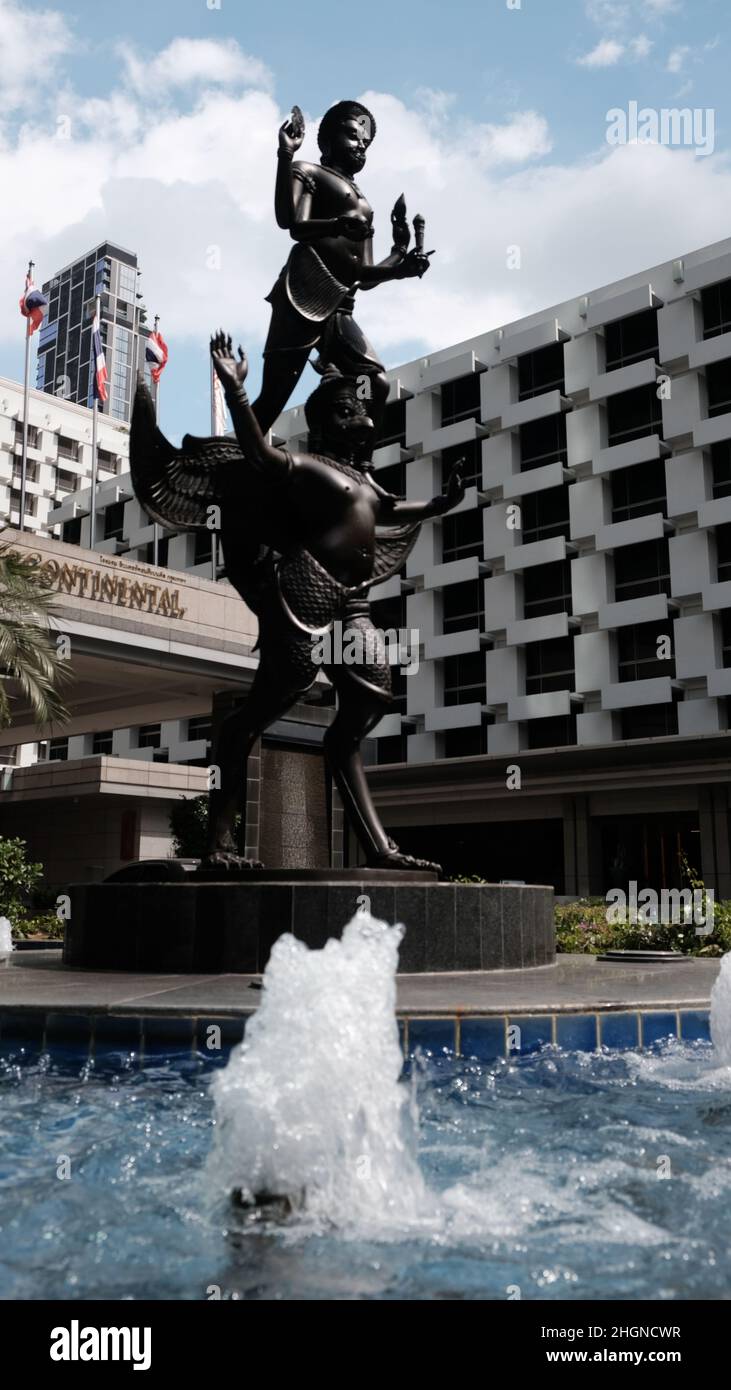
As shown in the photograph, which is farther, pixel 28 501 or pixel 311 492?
pixel 28 501

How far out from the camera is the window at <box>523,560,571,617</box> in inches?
1411

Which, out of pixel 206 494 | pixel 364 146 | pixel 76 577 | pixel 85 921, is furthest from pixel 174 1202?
pixel 76 577

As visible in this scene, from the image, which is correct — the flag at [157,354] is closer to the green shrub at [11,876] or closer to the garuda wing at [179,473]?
the green shrub at [11,876]

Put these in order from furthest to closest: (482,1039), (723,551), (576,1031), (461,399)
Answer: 1. (461,399)
2. (723,551)
3. (576,1031)
4. (482,1039)

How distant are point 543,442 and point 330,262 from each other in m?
30.3

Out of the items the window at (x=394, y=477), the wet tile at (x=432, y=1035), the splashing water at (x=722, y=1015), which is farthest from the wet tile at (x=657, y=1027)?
the window at (x=394, y=477)

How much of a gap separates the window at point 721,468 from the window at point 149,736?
25.8 metres

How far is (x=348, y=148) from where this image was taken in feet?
27.4

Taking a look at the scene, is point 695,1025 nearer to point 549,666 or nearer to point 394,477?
point 549,666

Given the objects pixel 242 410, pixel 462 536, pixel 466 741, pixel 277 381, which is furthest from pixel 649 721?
pixel 242 410

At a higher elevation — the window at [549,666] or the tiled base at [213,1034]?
the window at [549,666]

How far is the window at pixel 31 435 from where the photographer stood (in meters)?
63.7

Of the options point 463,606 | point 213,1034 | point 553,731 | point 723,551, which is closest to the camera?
point 213,1034
